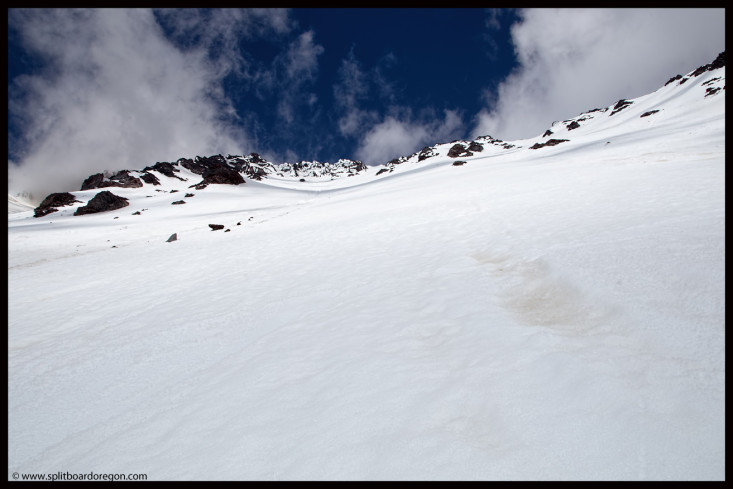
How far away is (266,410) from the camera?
2.96 meters

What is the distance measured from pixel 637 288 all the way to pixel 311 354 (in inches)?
173

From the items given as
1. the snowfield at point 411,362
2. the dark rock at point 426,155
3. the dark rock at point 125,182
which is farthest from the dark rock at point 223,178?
the dark rock at point 426,155

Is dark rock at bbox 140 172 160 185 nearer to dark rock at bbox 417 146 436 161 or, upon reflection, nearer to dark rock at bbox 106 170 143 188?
dark rock at bbox 106 170 143 188

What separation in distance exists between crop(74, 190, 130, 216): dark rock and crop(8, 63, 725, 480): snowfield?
28.9 meters

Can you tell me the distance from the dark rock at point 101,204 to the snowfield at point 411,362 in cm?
2892

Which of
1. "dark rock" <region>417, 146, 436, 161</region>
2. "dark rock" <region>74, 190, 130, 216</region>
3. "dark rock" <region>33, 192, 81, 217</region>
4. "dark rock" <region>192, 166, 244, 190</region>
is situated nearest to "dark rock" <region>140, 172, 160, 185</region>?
"dark rock" <region>192, 166, 244, 190</region>

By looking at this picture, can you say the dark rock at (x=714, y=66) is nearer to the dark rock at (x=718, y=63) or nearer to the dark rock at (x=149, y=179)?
the dark rock at (x=718, y=63)

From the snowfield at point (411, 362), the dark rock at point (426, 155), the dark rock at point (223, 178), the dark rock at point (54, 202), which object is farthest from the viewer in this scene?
the dark rock at point (426, 155)

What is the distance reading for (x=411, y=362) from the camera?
3414mm

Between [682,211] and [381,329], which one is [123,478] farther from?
[682,211]

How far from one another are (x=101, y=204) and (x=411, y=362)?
39.9 m

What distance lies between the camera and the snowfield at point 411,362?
227 centimetres

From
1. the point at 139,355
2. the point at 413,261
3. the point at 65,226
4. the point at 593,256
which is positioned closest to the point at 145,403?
the point at 139,355

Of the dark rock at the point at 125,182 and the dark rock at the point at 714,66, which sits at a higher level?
the dark rock at the point at 714,66
